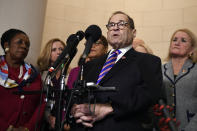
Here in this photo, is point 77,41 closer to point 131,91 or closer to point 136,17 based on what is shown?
point 131,91

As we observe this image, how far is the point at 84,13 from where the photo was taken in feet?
18.7

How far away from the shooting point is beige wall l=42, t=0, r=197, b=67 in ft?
17.3

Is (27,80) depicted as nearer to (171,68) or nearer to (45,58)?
(45,58)

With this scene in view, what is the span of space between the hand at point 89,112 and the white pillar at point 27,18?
2008 mm

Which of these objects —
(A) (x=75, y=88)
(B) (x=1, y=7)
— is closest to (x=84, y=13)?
(B) (x=1, y=7)

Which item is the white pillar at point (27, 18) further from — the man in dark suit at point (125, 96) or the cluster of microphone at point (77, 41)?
the cluster of microphone at point (77, 41)

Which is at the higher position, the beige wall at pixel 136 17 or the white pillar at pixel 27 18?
the beige wall at pixel 136 17

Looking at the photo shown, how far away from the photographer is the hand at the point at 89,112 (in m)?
1.88

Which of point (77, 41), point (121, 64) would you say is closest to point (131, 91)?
point (121, 64)

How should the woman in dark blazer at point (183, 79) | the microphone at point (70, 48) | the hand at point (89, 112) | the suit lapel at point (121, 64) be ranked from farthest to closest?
the woman in dark blazer at point (183, 79)
the suit lapel at point (121, 64)
the hand at point (89, 112)
the microphone at point (70, 48)

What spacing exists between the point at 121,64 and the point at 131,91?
31 centimetres

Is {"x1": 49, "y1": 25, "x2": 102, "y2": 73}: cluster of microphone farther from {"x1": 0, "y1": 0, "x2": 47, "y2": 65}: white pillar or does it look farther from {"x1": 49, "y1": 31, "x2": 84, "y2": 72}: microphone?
{"x1": 0, "y1": 0, "x2": 47, "y2": 65}: white pillar

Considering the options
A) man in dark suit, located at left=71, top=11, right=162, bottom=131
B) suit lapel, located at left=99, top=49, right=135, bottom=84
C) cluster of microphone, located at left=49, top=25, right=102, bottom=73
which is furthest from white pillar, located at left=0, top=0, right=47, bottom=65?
cluster of microphone, located at left=49, top=25, right=102, bottom=73

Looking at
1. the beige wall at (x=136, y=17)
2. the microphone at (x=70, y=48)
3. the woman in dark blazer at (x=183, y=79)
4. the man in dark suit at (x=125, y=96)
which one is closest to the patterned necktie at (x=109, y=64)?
the man in dark suit at (x=125, y=96)
